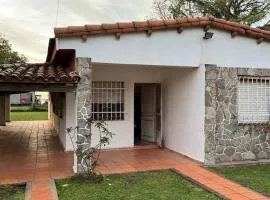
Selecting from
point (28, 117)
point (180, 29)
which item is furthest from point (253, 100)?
point (28, 117)

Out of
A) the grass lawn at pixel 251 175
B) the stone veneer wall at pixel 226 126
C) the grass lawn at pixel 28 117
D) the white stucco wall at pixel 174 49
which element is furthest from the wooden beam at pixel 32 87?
the grass lawn at pixel 28 117

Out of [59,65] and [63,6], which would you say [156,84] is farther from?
[63,6]

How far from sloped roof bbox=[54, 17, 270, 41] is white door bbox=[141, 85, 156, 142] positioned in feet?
15.0

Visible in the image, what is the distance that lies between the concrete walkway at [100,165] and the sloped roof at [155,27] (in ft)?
13.2

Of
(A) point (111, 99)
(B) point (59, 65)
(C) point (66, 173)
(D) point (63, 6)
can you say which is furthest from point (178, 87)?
(D) point (63, 6)

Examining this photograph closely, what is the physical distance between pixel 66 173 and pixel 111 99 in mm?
4853

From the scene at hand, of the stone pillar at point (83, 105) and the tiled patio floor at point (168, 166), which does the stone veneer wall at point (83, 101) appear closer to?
the stone pillar at point (83, 105)

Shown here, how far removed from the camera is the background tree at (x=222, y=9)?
30703 mm

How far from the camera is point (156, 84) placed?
589 inches

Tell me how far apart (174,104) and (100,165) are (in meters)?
4.04

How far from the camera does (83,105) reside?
10.1m

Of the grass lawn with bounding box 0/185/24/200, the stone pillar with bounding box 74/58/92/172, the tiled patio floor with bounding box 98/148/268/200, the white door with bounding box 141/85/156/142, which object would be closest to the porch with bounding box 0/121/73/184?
the grass lawn with bounding box 0/185/24/200

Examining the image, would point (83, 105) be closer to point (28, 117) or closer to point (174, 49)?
A: point (174, 49)

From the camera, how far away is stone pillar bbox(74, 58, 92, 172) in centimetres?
996
